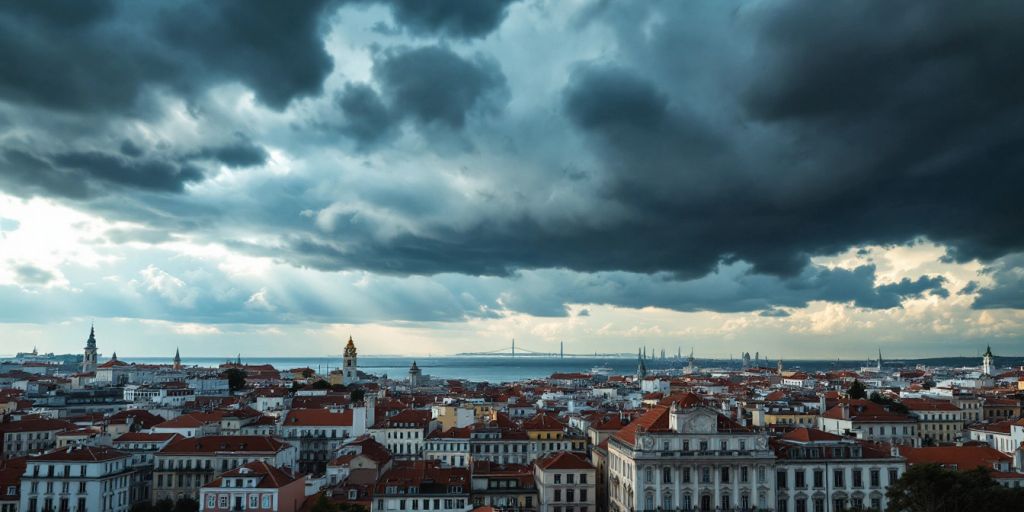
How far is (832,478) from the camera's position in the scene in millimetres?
76625

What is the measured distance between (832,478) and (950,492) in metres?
23.1

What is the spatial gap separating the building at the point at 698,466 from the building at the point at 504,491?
9951mm

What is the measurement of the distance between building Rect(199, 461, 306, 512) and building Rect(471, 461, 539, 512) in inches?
714

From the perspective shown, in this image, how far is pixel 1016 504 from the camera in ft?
174

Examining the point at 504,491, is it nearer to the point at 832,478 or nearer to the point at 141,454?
the point at 832,478

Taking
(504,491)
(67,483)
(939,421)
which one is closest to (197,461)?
(67,483)

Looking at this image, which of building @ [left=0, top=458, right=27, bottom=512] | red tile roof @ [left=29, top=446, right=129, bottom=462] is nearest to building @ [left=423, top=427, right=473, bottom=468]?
red tile roof @ [left=29, top=446, right=129, bottom=462]

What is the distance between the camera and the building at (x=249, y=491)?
245 feet

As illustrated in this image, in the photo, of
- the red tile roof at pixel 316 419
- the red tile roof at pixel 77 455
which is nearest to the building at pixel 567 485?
the red tile roof at pixel 77 455

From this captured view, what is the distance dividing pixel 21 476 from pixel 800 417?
357 ft

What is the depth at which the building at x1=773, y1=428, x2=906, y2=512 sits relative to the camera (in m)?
76.2

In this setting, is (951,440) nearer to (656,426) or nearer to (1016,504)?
(656,426)

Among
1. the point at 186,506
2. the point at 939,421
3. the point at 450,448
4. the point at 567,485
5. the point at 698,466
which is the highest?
the point at 698,466

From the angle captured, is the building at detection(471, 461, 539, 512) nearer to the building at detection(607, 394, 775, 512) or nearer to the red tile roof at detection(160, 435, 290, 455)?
the building at detection(607, 394, 775, 512)
